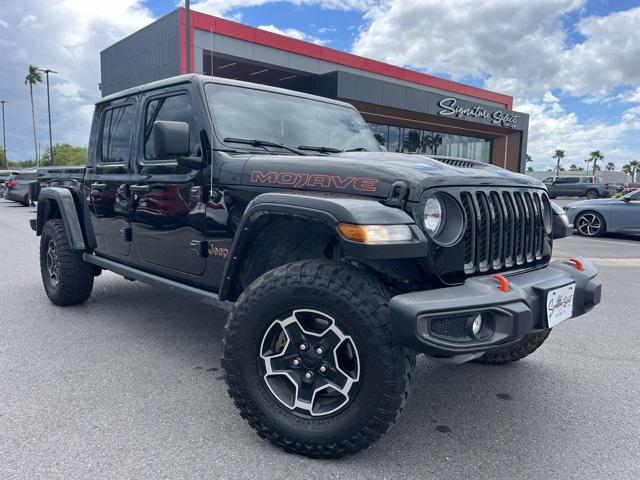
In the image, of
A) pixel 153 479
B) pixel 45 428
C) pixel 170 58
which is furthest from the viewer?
pixel 170 58

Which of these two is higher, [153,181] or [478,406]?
[153,181]

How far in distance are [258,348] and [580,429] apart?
5.89 ft

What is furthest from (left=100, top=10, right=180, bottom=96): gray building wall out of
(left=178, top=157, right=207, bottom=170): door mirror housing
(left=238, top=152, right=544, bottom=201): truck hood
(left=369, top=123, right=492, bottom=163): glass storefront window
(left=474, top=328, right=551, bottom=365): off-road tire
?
(left=474, top=328, right=551, bottom=365): off-road tire

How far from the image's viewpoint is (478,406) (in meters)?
3.03

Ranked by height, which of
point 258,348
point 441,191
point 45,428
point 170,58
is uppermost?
point 170,58

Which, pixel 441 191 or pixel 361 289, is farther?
pixel 441 191

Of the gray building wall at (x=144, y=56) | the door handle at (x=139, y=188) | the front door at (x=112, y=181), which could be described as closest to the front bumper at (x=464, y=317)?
the door handle at (x=139, y=188)

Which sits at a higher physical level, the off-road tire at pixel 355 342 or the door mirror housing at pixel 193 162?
the door mirror housing at pixel 193 162

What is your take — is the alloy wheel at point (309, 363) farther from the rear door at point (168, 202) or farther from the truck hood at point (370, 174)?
the rear door at point (168, 202)

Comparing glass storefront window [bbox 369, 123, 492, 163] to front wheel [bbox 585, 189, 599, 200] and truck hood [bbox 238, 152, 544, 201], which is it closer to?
front wheel [bbox 585, 189, 599, 200]

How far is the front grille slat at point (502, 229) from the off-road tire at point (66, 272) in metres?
3.66

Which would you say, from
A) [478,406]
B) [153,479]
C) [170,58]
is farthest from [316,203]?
[170,58]

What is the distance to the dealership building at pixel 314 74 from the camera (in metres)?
20.5

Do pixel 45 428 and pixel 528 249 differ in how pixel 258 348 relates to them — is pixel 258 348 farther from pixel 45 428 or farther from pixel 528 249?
pixel 528 249
